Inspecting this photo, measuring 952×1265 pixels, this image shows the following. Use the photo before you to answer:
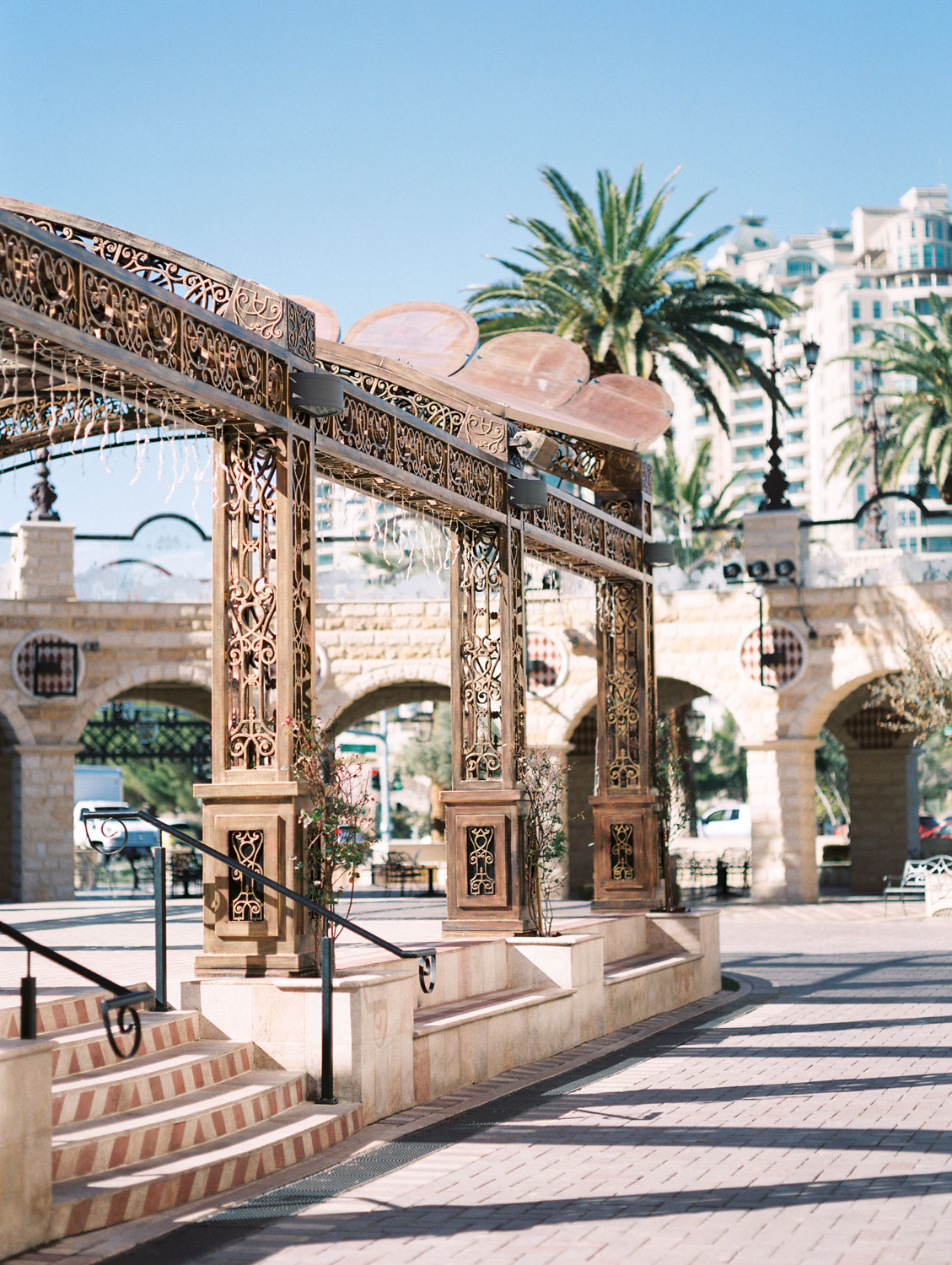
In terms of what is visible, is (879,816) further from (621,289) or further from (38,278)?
(38,278)

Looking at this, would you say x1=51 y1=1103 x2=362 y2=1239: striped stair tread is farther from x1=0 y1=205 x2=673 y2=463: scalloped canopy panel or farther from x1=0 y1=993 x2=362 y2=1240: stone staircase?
x1=0 y1=205 x2=673 y2=463: scalloped canopy panel

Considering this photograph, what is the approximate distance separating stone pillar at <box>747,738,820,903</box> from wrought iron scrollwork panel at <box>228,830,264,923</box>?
763 inches

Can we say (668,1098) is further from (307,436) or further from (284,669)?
(307,436)

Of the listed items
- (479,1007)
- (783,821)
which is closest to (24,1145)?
(479,1007)

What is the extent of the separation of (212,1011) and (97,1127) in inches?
61.6

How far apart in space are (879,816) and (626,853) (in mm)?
17776

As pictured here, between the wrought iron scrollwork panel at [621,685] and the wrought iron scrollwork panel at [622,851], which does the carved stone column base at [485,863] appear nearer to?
the wrought iron scrollwork panel at [622,851]

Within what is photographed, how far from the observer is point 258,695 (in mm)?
8852

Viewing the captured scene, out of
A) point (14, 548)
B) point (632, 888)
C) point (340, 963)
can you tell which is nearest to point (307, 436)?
point (340, 963)

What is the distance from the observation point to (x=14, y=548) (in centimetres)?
2656

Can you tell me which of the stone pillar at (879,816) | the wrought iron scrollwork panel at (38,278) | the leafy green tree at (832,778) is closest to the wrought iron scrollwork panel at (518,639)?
the wrought iron scrollwork panel at (38,278)

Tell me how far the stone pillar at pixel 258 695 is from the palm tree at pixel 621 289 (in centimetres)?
1765

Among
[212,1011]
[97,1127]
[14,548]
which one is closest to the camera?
[97,1127]

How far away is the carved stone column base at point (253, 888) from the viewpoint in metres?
8.60
